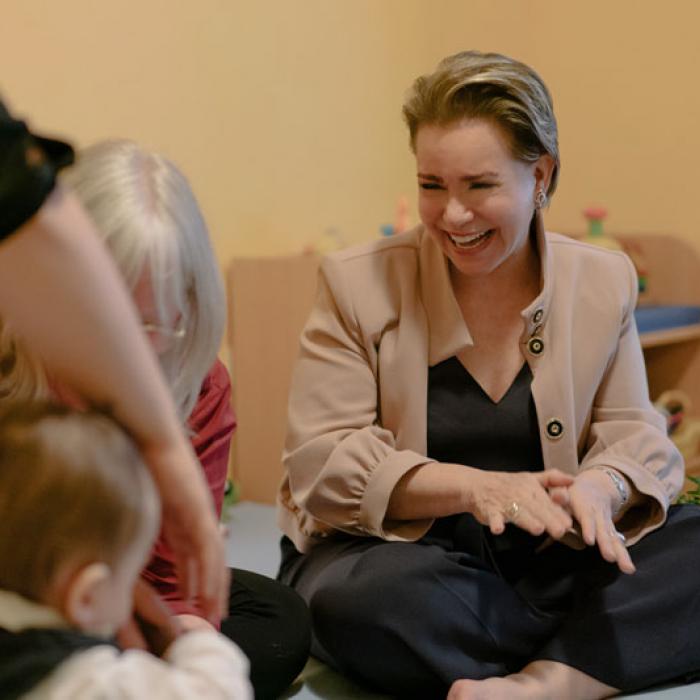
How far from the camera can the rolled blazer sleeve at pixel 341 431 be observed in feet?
4.75

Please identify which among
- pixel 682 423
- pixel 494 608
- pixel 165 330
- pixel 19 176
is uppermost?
pixel 19 176

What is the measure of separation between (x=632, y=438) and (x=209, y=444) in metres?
0.61

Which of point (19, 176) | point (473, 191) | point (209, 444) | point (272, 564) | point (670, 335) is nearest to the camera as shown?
point (19, 176)

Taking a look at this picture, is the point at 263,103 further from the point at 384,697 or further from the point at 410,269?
the point at 384,697

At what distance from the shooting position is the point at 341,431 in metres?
1.48

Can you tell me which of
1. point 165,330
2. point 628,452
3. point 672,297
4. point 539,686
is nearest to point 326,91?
point 672,297

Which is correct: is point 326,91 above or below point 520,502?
above

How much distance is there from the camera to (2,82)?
1.98 m

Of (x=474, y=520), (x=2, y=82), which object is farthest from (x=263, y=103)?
(x=474, y=520)

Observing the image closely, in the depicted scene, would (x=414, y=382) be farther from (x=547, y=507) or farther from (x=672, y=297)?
(x=672, y=297)

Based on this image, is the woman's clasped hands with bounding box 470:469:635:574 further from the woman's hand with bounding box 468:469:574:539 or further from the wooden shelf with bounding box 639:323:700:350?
the wooden shelf with bounding box 639:323:700:350

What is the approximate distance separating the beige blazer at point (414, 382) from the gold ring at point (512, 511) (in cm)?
17

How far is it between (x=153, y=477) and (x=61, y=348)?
124mm

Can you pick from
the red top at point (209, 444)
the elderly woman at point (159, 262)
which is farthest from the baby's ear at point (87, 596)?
the red top at point (209, 444)
